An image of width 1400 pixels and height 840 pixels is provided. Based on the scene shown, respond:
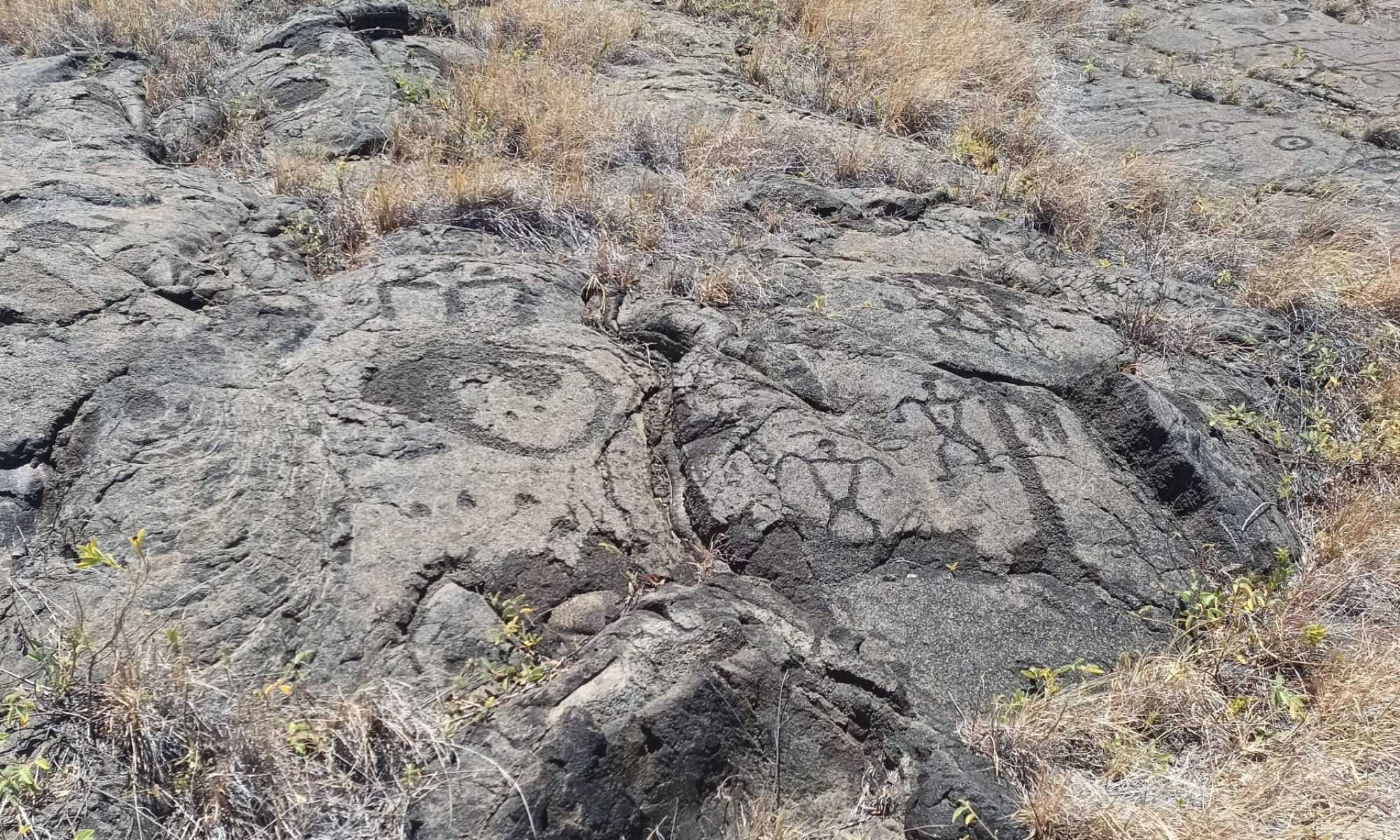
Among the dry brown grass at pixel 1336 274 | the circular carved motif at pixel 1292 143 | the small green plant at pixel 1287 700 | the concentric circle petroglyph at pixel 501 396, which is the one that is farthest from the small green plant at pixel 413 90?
Answer: the circular carved motif at pixel 1292 143

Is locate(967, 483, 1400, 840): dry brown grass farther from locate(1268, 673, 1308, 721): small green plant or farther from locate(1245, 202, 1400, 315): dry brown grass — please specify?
locate(1245, 202, 1400, 315): dry brown grass

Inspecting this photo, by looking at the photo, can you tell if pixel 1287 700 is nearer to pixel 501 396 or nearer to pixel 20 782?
pixel 501 396

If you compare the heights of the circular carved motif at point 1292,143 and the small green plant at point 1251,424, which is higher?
the circular carved motif at point 1292,143

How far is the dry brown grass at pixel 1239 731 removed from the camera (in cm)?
179

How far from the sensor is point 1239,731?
206 cm

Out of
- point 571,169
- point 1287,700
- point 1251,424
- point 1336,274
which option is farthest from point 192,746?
point 1336,274

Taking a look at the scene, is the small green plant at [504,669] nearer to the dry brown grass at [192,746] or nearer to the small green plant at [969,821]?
the dry brown grass at [192,746]

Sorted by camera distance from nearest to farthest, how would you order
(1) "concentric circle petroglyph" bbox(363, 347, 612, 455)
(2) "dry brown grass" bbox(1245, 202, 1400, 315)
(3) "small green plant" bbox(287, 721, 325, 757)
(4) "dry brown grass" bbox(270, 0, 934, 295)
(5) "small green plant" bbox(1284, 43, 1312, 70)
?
(3) "small green plant" bbox(287, 721, 325, 757) → (1) "concentric circle petroglyph" bbox(363, 347, 612, 455) → (4) "dry brown grass" bbox(270, 0, 934, 295) → (2) "dry brown grass" bbox(1245, 202, 1400, 315) → (5) "small green plant" bbox(1284, 43, 1312, 70)

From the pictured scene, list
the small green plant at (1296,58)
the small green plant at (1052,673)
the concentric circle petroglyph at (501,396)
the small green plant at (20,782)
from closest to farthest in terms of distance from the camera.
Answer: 1. the small green plant at (20,782)
2. the small green plant at (1052,673)
3. the concentric circle petroglyph at (501,396)
4. the small green plant at (1296,58)

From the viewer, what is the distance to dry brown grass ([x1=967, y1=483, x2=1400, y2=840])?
5.89ft

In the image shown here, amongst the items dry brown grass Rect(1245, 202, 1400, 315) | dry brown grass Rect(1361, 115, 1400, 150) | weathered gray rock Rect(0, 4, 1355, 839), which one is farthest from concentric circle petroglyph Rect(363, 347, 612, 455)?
dry brown grass Rect(1361, 115, 1400, 150)

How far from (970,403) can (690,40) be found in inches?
144

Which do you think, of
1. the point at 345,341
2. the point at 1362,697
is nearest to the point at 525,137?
the point at 345,341

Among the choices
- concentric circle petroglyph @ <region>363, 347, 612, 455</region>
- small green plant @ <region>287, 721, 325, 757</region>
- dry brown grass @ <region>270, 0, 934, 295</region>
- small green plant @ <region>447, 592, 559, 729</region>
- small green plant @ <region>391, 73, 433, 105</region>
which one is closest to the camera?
small green plant @ <region>287, 721, 325, 757</region>
